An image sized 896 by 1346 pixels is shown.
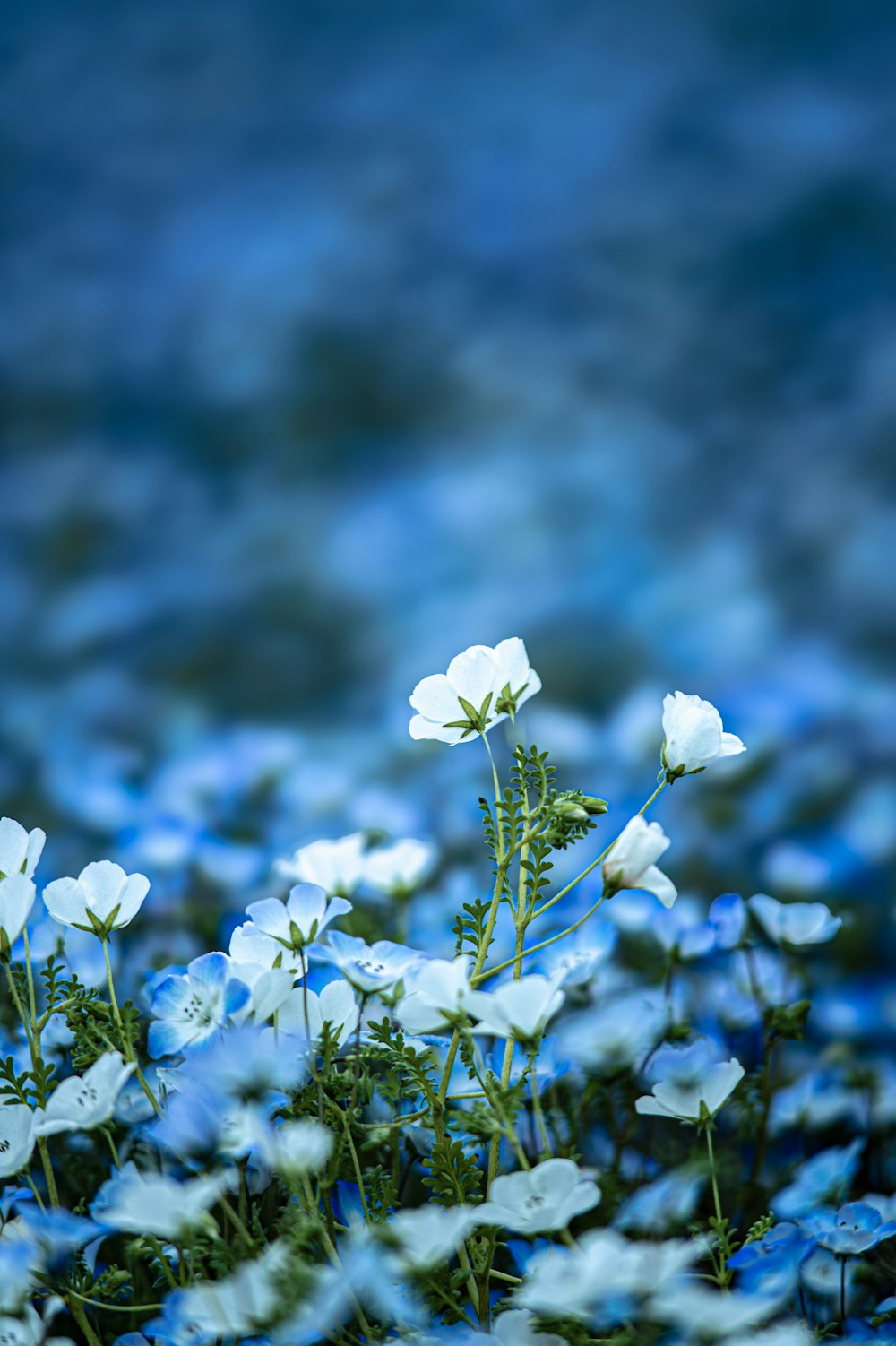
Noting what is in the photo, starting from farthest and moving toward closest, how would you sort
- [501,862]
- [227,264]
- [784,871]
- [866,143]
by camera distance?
[227,264] < [866,143] < [784,871] < [501,862]

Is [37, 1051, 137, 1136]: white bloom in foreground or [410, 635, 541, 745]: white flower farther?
[410, 635, 541, 745]: white flower

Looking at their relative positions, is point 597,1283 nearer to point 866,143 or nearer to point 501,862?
point 501,862

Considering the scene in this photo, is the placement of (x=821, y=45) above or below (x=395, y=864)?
above

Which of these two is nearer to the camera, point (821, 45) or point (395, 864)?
point (395, 864)

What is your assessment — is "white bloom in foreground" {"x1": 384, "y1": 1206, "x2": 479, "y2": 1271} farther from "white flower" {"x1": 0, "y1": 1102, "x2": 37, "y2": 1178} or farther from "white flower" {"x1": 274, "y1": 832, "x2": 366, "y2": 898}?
"white flower" {"x1": 274, "y1": 832, "x2": 366, "y2": 898}

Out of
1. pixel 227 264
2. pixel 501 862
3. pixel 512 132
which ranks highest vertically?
pixel 512 132

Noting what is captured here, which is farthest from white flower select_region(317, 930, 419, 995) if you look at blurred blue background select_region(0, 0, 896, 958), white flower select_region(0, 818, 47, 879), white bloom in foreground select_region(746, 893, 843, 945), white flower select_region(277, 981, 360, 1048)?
blurred blue background select_region(0, 0, 896, 958)

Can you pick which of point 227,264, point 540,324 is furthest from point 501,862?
point 227,264
